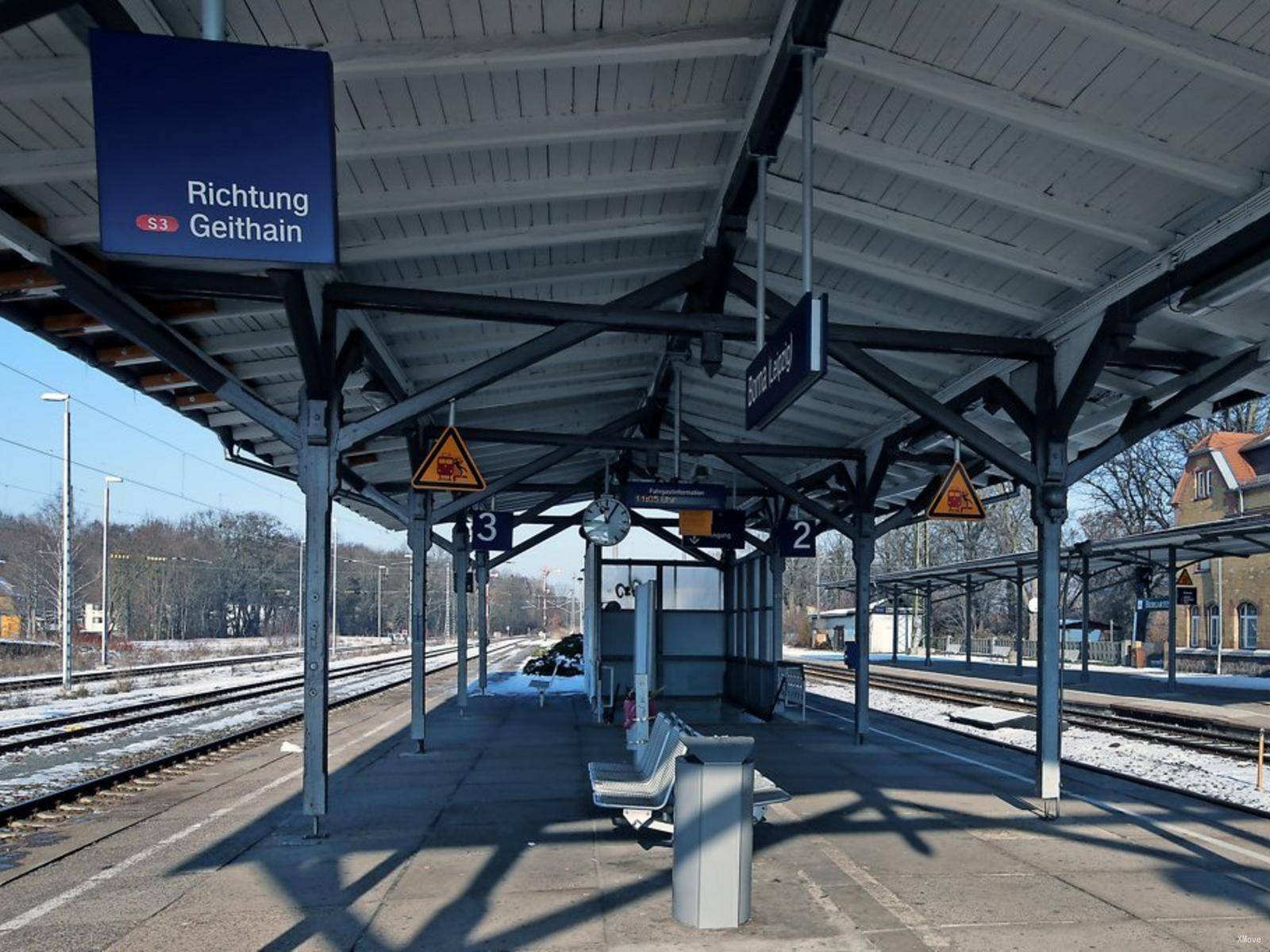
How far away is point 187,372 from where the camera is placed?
6.88 m

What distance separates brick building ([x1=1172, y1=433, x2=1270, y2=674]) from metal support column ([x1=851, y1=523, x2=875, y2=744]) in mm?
27229

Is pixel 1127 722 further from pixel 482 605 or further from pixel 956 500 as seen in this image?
pixel 482 605

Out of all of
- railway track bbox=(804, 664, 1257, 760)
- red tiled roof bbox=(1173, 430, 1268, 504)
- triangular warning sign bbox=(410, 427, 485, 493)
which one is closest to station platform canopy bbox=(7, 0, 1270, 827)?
triangular warning sign bbox=(410, 427, 485, 493)

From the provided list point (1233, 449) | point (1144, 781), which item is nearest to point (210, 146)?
point (1144, 781)

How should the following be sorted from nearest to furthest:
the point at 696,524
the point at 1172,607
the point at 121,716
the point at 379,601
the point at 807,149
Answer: the point at 807,149, the point at 696,524, the point at 121,716, the point at 1172,607, the point at 379,601

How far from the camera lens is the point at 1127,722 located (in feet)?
51.9

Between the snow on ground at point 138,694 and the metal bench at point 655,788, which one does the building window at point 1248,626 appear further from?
the metal bench at point 655,788

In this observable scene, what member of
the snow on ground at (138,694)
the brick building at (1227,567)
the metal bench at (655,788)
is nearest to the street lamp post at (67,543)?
the snow on ground at (138,694)

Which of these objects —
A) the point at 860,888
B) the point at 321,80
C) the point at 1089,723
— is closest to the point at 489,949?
the point at 860,888

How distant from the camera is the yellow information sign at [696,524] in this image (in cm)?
1393

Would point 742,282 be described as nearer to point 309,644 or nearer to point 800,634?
point 309,644

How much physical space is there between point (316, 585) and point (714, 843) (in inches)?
153

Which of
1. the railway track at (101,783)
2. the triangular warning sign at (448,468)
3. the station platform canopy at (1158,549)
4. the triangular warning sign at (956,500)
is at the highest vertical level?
the triangular warning sign at (448,468)

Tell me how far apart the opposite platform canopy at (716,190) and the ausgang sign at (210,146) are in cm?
67
